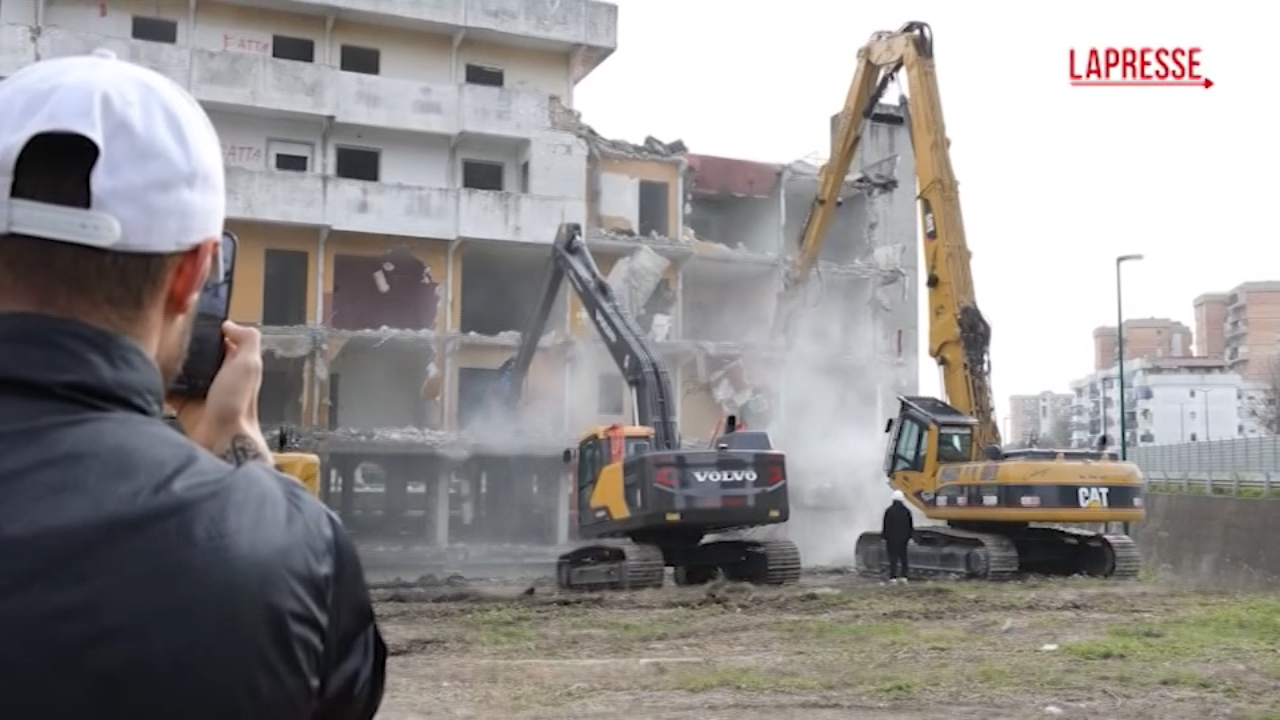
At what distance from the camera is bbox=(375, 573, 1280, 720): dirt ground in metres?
8.20

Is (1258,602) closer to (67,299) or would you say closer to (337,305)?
(67,299)

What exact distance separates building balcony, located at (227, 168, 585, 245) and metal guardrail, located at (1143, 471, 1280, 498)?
17734mm

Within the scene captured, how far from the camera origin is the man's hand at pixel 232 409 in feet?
5.30

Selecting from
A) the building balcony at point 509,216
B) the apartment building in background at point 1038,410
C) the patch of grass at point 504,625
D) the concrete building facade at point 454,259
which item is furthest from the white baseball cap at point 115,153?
the apartment building in background at point 1038,410

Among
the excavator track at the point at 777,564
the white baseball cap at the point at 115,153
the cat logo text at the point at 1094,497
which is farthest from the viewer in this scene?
the excavator track at the point at 777,564

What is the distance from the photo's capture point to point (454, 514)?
115 ft

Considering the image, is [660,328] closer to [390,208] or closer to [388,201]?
[390,208]

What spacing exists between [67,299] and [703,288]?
37.6 meters

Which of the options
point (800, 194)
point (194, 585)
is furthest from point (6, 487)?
point (800, 194)

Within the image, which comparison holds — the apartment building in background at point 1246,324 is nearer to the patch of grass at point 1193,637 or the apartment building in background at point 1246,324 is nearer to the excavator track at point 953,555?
the excavator track at point 953,555

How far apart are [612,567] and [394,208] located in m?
18.4

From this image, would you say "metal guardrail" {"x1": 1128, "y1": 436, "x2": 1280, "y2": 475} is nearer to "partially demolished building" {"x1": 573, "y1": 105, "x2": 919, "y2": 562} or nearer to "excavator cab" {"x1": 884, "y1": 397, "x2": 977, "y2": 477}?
"partially demolished building" {"x1": 573, "y1": 105, "x2": 919, "y2": 562}

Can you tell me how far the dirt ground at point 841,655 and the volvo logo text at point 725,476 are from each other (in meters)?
1.60

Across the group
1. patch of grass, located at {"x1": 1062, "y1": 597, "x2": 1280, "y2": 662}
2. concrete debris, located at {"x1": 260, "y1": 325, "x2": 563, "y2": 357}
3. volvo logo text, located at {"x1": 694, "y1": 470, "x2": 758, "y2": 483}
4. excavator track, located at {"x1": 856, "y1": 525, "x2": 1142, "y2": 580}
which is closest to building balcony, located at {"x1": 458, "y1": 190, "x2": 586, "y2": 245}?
concrete debris, located at {"x1": 260, "y1": 325, "x2": 563, "y2": 357}
